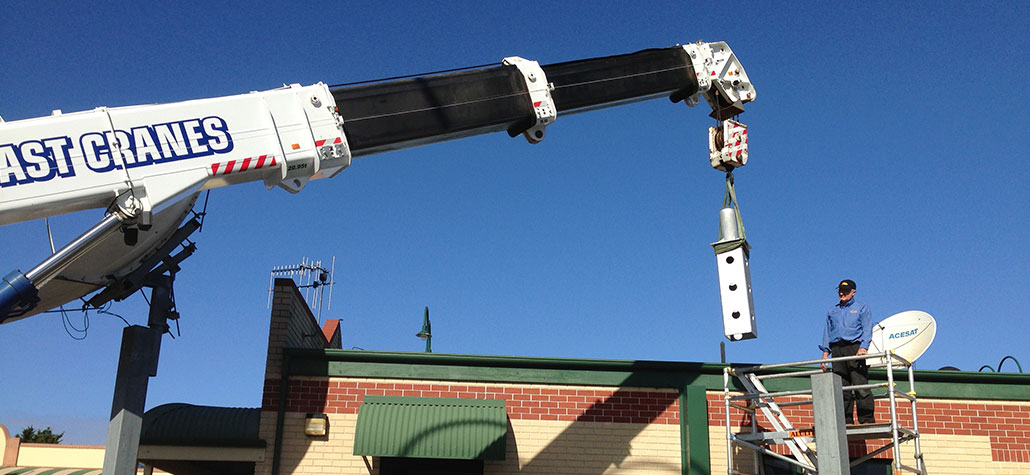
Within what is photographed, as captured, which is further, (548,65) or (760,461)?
(760,461)

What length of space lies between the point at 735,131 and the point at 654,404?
453 centimetres

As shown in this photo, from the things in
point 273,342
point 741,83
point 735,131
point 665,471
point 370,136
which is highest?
point 741,83

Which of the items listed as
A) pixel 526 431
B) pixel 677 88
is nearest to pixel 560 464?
pixel 526 431

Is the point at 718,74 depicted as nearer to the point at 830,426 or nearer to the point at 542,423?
the point at 830,426

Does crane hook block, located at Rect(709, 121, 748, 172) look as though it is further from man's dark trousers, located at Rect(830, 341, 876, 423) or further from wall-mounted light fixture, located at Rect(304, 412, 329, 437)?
wall-mounted light fixture, located at Rect(304, 412, 329, 437)

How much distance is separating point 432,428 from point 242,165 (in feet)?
19.4

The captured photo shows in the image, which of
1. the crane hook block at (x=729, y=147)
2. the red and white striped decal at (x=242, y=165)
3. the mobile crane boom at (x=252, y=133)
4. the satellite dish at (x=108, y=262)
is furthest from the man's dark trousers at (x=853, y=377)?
the satellite dish at (x=108, y=262)

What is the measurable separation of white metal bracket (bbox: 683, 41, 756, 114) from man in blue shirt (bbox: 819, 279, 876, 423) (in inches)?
118

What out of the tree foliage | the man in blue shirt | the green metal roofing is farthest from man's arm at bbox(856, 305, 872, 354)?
the tree foliage

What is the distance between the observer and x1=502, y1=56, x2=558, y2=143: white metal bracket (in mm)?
11023

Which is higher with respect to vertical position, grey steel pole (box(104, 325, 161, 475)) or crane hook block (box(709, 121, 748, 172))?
crane hook block (box(709, 121, 748, 172))

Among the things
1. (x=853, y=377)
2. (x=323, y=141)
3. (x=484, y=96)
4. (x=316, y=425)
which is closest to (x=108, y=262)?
(x=323, y=141)

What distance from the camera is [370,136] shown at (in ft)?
32.8

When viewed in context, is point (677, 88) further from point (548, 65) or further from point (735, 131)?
point (548, 65)
